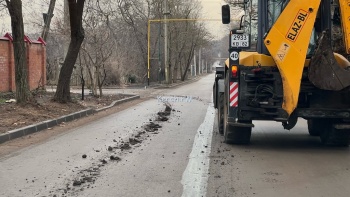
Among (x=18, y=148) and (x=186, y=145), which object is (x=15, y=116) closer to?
(x=18, y=148)

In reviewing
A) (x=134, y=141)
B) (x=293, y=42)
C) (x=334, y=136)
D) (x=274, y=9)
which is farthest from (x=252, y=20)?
(x=134, y=141)

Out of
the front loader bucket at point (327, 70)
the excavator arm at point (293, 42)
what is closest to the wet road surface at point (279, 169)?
the excavator arm at point (293, 42)

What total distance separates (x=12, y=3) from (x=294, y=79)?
873 cm

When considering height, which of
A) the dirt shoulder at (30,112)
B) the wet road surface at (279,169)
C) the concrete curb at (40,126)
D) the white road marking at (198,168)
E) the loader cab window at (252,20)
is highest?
the loader cab window at (252,20)

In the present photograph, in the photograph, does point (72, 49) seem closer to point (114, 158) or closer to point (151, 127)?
point (151, 127)

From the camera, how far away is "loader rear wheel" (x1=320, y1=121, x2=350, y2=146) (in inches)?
352

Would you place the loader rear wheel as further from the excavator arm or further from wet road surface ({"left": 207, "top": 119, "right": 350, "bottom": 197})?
the excavator arm

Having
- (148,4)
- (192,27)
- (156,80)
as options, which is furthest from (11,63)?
(192,27)

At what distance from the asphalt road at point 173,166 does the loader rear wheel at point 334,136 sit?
206 mm

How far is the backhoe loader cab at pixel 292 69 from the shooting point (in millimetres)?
8000

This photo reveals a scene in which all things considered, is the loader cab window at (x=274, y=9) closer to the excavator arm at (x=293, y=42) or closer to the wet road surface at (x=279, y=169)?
the excavator arm at (x=293, y=42)

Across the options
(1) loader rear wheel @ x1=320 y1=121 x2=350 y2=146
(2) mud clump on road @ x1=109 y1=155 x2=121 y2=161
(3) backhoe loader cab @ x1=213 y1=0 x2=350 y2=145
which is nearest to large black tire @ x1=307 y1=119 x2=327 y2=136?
(1) loader rear wheel @ x1=320 y1=121 x2=350 y2=146

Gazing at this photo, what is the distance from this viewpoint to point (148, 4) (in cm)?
4175

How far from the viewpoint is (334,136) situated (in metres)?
9.00
